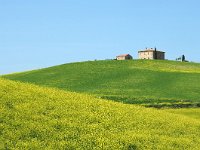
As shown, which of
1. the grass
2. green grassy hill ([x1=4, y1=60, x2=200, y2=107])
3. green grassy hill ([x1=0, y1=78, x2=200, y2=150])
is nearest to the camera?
green grassy hill ([x1=0, y1=78, x2=200, y2=150])

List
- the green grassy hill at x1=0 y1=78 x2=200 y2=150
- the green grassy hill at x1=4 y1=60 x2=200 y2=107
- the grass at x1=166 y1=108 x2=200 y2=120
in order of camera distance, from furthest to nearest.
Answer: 1. the green grassy hill at x1=4 y1=60 x2=200 y2=107
2. the grass at x1=166 y1=108 x2=200 y2=120
3. the green grassy hill at x1=0 y1=78 x2=200 y2=150

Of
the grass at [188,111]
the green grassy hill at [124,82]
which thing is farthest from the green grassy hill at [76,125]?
the green grassy hill at [124,82]

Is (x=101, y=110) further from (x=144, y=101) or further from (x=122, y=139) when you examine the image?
(x=144, y=101)

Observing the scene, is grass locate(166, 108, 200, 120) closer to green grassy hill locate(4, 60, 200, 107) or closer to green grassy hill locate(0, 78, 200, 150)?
green grassy hill locate(4, 60, 200, 107)

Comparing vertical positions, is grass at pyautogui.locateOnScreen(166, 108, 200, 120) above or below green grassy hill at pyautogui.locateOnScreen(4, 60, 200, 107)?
below

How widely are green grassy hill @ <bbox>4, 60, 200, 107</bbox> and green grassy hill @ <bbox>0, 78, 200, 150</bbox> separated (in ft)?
87.0

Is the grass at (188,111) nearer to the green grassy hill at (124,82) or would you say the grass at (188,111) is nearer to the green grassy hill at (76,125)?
the green grassy hill at (124,82)

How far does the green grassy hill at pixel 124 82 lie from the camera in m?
63.8

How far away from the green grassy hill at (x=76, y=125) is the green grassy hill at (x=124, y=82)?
26518mm

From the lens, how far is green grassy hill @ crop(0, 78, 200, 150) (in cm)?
2224

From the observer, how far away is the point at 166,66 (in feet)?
381

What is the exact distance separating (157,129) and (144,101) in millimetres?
31639

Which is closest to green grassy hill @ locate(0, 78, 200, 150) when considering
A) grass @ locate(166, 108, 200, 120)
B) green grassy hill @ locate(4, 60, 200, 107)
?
grass @ locate(166, 108, 200, 120)

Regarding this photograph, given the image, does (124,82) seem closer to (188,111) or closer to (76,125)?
(188,111)
